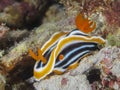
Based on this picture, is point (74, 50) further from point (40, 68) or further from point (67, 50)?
point (40, 68)

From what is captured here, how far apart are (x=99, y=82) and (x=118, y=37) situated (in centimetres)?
67

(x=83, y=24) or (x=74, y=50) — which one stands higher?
(x=83, y=24)

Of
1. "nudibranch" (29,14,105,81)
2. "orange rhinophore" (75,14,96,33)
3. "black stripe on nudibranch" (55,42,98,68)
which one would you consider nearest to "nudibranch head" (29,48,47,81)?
"nudibranch" (29,14,105,81)

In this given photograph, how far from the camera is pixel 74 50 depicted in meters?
3.21

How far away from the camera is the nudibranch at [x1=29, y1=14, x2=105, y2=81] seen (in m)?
3.14

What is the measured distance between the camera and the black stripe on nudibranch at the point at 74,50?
3183 mm

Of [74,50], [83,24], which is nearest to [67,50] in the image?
[74,50]

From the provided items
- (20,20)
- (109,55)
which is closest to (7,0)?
(20,20)

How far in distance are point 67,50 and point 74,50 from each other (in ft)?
0.28

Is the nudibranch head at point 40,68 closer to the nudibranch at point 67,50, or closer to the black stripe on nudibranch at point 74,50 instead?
the nudibranch at point 67,50

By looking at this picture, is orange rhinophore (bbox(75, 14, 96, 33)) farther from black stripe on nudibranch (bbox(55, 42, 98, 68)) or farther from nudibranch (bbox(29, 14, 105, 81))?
black stripe on nudibranch (bbox(55, 42, 98, 68))

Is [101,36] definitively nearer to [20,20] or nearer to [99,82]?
[99,82]

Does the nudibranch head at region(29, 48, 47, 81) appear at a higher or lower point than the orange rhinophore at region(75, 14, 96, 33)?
lower

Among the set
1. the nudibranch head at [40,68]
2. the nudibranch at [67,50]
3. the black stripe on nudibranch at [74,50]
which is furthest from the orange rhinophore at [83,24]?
the nudibranch head at [40,68]
